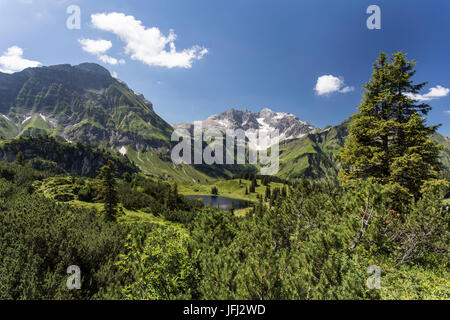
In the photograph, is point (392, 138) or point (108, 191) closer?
point (392, 138)

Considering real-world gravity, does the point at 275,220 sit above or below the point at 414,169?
below

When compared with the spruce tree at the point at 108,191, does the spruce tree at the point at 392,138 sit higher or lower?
higher

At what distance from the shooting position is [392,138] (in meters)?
19.5

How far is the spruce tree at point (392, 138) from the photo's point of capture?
16984 millimetres

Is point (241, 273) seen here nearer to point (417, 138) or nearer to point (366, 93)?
point (417, 138)

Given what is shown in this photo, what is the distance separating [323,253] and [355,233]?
127 inches

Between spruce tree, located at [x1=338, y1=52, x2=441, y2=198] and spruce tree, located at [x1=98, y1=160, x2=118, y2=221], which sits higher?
spruce tree, located at [x1=338, y1=52, x2=441, y2=198]

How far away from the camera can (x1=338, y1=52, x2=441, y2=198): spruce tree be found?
1698cm

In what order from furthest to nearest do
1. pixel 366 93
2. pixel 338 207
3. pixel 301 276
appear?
pixel 366 93
pixel 338 207
pixel 301 276

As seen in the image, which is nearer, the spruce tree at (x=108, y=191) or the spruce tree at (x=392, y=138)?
the spruce tree at (x=392, y=138)

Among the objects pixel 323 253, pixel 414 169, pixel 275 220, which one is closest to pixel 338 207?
pixel 275 220

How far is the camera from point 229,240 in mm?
16281
